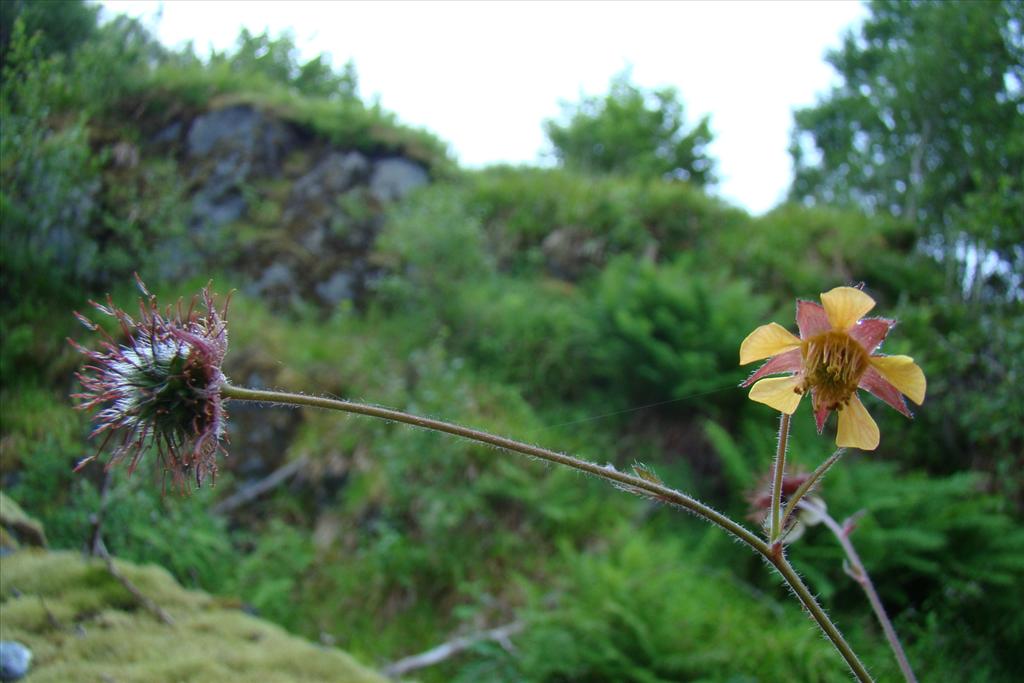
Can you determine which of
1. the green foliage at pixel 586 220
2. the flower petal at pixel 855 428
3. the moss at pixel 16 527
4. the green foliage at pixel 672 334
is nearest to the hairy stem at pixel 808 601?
the flower petal at pixel 855 428

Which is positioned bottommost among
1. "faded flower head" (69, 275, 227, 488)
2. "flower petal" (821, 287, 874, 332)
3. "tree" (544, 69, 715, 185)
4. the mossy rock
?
the mossy rock

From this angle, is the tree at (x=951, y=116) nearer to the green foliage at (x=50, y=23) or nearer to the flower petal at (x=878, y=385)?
the flower petal at (x=878, y=385)

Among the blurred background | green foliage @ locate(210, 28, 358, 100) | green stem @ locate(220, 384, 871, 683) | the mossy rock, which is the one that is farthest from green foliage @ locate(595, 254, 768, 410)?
green stem @ locate(220, 384, 871, 683)

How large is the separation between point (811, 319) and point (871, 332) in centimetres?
7

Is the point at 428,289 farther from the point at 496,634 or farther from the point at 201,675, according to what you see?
the point at 201,675

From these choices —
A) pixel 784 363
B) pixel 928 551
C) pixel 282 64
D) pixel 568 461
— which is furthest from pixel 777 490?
pixel 928 551

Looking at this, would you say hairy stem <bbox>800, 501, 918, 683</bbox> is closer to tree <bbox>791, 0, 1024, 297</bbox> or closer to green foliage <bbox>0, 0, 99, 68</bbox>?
green foliage <bbox>0, 0, 99, 68</bbox>

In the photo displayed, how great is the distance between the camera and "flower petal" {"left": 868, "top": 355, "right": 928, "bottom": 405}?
2.90 ft

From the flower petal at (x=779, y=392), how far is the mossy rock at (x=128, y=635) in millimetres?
1147

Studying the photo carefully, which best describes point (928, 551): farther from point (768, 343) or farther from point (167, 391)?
point (167, 391)

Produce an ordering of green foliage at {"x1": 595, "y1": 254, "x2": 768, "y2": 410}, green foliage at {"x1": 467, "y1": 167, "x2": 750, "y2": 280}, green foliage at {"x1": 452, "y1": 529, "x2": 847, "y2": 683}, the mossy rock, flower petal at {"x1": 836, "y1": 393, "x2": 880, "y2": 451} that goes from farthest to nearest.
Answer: green foliage at {"x1": 467, "y1": 167, "x2": 750, "y2": 280}
green foliage at {"x1": 595, "y1": 254, "x2": 768, "y2": 410}
green foliage at {"x1": 452, "y1": 529, "x2": 847, "y2": 683}
the mossy rock
flower petal at {"x1": 836, "y1": 393, "x2": 880, "y2": 451}

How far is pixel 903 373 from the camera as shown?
0.90 meters

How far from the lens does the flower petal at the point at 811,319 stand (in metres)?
0.93

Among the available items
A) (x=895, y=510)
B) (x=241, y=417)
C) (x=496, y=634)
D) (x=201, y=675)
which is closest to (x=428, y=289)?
(x=241, y=417)
